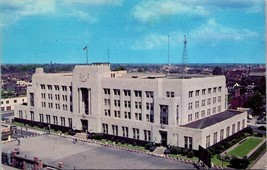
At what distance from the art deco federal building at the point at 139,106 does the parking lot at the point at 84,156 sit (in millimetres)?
6413

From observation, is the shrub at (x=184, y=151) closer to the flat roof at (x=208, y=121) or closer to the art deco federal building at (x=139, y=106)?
the art deco federal building at (x=139, y=106)

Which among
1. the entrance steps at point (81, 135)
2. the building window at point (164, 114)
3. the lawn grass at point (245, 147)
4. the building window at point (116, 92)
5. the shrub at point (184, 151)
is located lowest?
the lawn grass at point (245, 147)

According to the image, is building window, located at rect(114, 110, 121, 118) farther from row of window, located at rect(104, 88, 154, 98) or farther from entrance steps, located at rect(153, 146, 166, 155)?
entrance steps, located at rect(153, 146, 166, 155)

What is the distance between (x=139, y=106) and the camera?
31031 mm

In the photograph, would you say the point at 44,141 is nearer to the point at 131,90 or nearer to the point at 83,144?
the point at 83,144

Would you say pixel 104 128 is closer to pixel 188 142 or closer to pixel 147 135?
pixel 147 135

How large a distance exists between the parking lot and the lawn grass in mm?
8762

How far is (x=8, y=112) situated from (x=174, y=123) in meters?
31.8

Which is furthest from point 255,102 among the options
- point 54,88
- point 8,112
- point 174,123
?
point 8,112

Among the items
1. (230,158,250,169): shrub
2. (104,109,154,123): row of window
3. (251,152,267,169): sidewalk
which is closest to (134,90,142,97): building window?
(104,109,154,123): row of window

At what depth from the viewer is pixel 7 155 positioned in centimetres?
2328

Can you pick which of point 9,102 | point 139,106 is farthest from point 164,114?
point 9,102

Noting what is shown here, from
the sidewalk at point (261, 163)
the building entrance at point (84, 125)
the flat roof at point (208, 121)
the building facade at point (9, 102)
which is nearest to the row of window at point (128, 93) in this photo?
the building entrance at point (84, 125)

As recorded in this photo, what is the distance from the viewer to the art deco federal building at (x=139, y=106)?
2834 centimetres
